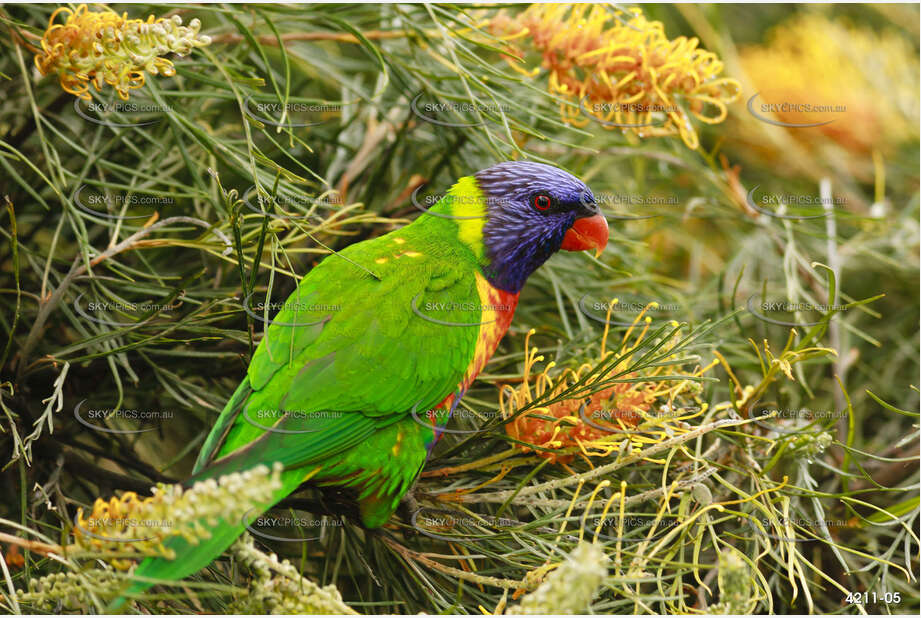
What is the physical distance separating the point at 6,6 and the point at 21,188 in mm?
388

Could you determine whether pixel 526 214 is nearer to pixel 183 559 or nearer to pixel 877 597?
pixel 183 559

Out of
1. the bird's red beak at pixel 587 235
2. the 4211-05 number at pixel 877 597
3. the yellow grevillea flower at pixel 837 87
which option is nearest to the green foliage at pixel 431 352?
the 4211-05 number at pixel 877 597

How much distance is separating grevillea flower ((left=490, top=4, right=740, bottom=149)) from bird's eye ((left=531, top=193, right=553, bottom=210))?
0.20 meters

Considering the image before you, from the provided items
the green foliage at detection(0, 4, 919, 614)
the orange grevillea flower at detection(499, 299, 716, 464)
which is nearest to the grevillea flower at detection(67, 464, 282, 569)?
the green foliage at detection(0, 4, 919, 614)

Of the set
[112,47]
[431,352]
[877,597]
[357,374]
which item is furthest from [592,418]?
[112,47]

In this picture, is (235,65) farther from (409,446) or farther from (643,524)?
(643,524)

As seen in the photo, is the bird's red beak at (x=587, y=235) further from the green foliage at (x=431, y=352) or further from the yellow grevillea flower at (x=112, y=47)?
the yellow grevillea flower at (x=112, y=47)

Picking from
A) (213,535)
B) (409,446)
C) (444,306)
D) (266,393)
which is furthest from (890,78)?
(213,535)

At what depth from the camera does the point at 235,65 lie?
160 cm

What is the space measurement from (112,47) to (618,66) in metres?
1.03

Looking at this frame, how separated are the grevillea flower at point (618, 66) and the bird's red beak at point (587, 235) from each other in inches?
8.5

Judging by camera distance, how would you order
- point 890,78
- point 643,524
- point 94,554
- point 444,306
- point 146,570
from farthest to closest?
1. point 890,78
2. point 444,306
3. point 643,524
4. point 146,570
5. point 94,554

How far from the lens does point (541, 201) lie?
5.49 ft

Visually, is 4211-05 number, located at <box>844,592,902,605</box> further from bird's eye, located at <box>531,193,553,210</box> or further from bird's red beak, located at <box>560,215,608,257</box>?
bird's eye, located at <box>531,193,553,210</box>
